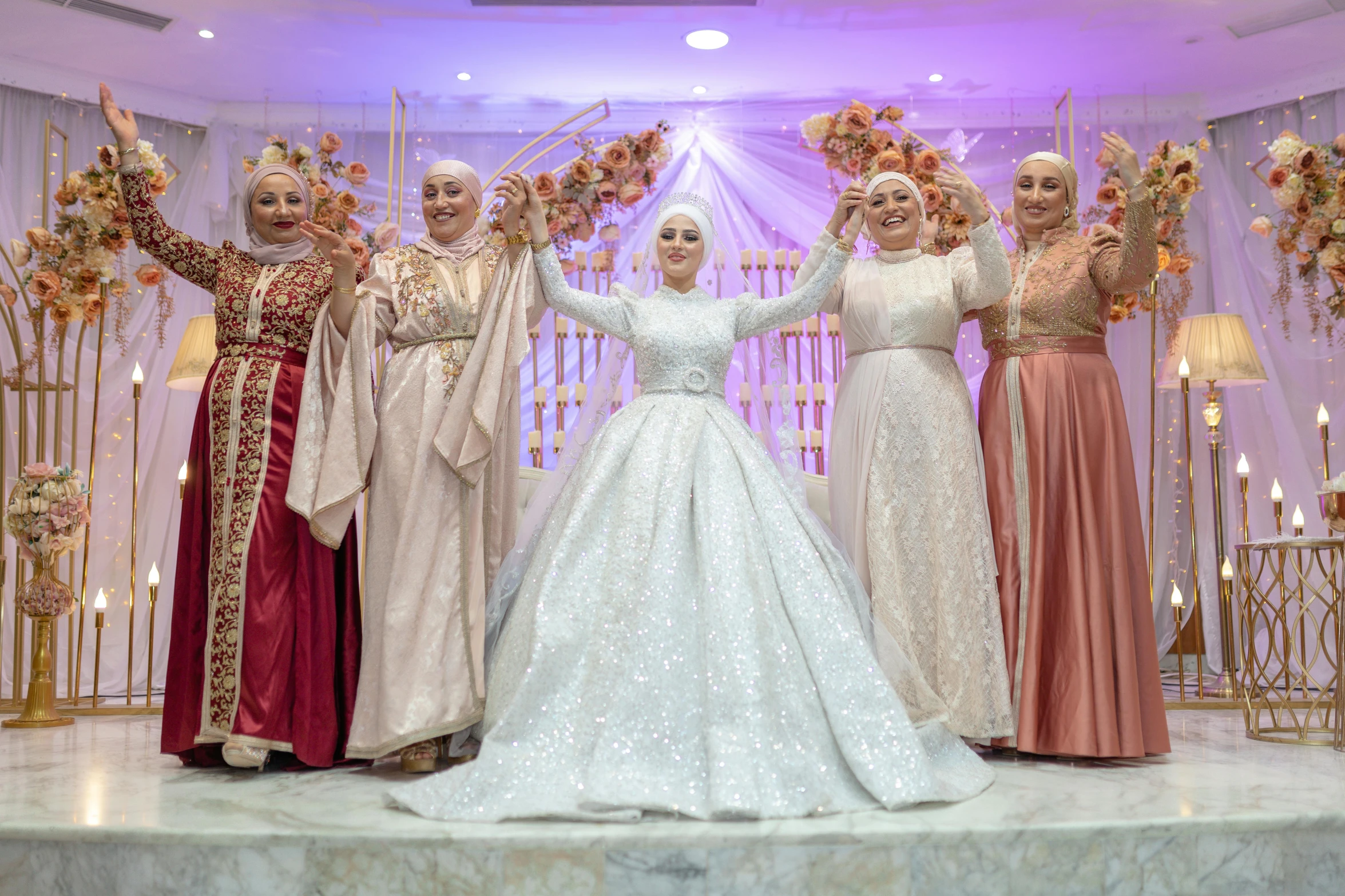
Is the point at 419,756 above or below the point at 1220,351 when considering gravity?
below

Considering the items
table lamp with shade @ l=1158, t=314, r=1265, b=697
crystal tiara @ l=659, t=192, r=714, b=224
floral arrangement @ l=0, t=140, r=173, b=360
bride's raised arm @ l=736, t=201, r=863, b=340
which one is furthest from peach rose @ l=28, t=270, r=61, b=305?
table lamp with shade @ l=1158, t=314, r=1265, b=697

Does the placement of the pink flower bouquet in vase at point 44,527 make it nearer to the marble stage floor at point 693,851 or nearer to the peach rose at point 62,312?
the peach rose at point 62,312

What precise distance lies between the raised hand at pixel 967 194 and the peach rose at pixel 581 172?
65.9 inches

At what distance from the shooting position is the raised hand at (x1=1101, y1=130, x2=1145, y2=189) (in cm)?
310

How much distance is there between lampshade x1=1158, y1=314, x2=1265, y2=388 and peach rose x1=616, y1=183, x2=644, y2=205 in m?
2.91

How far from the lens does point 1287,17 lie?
18.3ft

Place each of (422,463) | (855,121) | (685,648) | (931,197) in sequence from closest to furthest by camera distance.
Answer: (685,648), (422,463), (931,197), (855,121)

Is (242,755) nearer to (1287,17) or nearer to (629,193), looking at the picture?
(629,193)

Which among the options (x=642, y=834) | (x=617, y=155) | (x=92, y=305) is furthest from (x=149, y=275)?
(x=642, y=834)

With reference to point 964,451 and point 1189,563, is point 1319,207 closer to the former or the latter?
point 964,451

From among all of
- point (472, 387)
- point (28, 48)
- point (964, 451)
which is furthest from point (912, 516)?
point (28, 48)

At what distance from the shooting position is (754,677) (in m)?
2.56

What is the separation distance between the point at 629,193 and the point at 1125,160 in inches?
78.6

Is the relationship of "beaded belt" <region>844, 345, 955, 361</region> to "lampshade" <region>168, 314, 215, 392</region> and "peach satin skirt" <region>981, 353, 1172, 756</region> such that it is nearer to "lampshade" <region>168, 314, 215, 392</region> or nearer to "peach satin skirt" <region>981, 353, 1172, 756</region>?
"peach satin skirt" <region>981, 353, 1172, 756</region>
